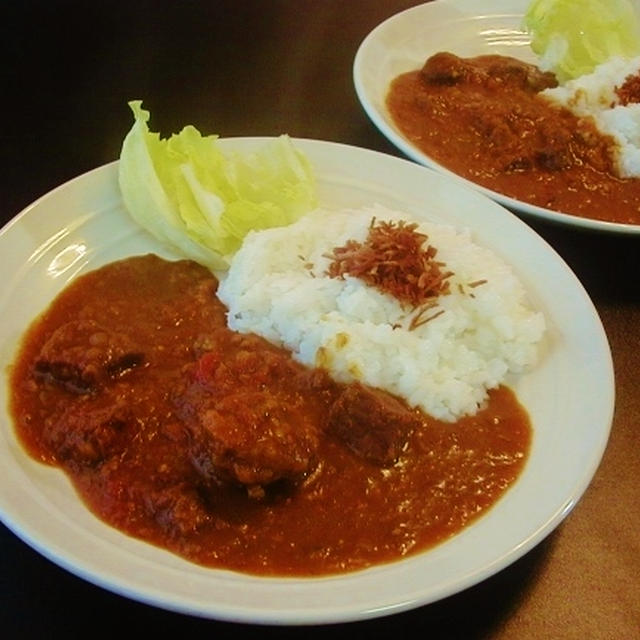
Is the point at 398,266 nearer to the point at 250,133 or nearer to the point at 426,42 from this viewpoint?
the point at 250,133

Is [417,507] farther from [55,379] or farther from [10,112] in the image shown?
[10,112]

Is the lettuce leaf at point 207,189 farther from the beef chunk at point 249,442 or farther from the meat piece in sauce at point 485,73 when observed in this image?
the meat piece in sauce at point 485,73

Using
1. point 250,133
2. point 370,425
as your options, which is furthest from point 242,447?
point 250,133

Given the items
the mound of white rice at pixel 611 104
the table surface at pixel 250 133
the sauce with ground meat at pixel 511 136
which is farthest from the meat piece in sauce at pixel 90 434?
the mound of white rice at pixel 611 104

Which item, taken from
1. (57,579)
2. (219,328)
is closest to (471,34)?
(219,328)

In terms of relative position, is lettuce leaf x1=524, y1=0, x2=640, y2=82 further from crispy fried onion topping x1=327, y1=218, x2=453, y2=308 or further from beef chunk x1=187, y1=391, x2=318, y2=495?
beef chunk x1=187, y1=391, x2=318, y2=495
